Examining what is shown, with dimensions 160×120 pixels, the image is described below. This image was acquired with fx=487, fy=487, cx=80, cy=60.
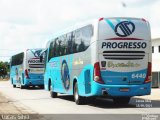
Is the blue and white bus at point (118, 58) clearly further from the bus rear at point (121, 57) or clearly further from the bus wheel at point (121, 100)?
the bus wheel at point (121, 100)

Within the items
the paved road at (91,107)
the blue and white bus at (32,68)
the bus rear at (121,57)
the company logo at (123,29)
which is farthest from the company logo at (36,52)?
the company logo at (123,29)

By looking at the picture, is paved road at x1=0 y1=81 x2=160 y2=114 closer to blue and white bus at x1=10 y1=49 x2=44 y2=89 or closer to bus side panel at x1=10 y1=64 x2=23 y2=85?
blue and white bus at x1=10 y1=49 x2=44 y2=89

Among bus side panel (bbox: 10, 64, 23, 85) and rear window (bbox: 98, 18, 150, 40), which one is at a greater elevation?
rear window (bbox: 98, 18, 150, 40)

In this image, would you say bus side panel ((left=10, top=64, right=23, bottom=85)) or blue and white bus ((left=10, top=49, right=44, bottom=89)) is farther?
bus side panel ((left=10, top=64, right=23, bottom=85))

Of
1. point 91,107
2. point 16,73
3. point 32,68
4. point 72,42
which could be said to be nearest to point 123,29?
point 91,107

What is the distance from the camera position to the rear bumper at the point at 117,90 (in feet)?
60.5

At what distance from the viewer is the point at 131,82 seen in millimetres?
18812

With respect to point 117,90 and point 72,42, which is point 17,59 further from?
point 117,90

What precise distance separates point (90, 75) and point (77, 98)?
215 cm

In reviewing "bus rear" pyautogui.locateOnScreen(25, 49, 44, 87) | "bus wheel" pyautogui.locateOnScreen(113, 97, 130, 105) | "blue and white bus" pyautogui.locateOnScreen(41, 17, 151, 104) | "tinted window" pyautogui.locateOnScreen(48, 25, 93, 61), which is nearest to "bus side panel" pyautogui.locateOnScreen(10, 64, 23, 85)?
"bus rear" pyautogui.locateOnScreen(25, 49, 44, 87)

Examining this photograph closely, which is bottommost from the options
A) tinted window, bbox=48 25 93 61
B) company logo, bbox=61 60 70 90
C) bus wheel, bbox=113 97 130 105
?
bus wheel, bbox=113 97 130 105

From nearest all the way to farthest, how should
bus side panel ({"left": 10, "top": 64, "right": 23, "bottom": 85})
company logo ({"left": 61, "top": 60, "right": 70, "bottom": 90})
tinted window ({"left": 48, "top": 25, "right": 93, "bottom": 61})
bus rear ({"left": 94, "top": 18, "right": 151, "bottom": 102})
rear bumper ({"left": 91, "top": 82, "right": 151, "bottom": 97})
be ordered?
rear bumper ({"left": 91, "top": 82, "right": 151, "bottom": 97}) < bus rear ({"left": 94, "top": 18, "right": 151, "bottom": 102}) < tinted window ({"left": 48, "top": 25, "right": 93, "bottom": 61}) < company logo ({"left": 61, "top": 60, "right": 70, "bottom": 90}) < bus side panel ({"left": 10, "top": 64, "right": 23, "bottom": 85})

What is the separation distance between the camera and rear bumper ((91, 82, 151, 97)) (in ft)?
60.5

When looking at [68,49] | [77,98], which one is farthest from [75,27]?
[77,98]
